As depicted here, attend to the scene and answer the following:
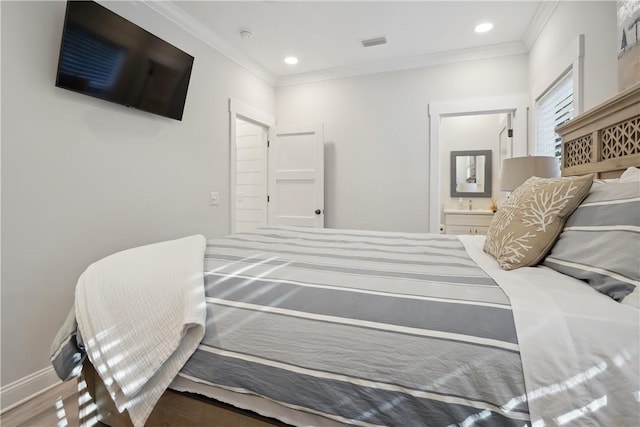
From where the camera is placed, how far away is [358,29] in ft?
9.59

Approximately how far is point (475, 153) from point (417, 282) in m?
4.89

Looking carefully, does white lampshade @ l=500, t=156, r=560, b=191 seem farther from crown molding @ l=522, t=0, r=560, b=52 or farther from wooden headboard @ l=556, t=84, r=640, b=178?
crown molding @ l=522, t=0, r=560, b=52

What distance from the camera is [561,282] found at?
88cm

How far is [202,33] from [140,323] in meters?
2.89

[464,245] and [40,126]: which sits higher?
[40,126]

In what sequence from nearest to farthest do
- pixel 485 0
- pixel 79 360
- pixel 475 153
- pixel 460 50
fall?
pixel 79 360, pixel 485 0, pixel 460 50, pixel 475 153

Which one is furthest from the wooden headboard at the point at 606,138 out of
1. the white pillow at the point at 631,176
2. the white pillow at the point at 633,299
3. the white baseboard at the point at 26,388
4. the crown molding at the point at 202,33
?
the white baseboard at the point at 26,388

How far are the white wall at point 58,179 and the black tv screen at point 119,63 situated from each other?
11cm

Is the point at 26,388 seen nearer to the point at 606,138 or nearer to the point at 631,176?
the point at 631,176

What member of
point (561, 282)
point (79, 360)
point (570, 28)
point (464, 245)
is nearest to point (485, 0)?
point (570, 28)

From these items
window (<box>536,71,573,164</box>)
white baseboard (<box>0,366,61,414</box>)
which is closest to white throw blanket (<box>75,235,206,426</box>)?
white baseboard (<box>0,366,61,414</box>)

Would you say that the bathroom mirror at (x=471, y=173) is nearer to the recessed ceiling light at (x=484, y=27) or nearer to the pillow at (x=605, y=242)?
the recessed ceiling light at (x=484, y=27)

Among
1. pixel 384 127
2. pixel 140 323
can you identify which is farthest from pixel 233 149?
pixel 140 323

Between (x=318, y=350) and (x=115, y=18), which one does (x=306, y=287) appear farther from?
(x=115, y=18)
